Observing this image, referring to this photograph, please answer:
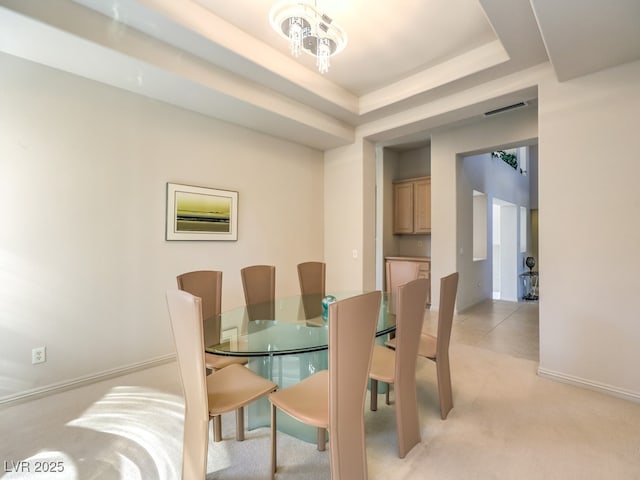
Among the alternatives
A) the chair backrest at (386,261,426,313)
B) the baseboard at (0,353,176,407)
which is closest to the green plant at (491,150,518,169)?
the chair backrest at (386,261,426,313)

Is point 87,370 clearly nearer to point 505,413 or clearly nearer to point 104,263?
point 104,263

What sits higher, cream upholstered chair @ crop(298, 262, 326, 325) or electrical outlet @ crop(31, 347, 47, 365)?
cream upholstered chair @ crop(298, 262, 326, 325)

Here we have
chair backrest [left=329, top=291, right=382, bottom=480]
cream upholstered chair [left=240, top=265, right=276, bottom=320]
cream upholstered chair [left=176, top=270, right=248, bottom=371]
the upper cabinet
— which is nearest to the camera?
chair backrest [left=329, top=291, right=382, bottom=480]

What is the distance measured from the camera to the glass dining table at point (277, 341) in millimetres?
1712

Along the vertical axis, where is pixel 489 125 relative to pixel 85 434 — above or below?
above

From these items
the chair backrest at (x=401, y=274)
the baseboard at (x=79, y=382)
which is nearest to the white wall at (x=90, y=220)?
the baseboard at (x=79, y=382)

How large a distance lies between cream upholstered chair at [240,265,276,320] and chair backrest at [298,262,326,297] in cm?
40

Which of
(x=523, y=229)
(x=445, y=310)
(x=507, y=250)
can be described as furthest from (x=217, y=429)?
(x=523, y=229)

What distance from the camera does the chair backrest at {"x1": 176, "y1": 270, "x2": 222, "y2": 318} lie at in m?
2.27

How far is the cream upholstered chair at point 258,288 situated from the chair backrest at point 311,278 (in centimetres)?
40

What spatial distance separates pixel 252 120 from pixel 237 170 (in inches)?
22.8

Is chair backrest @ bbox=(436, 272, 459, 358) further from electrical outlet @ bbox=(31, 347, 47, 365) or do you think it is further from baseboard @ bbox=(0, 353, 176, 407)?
electrical outlet @ bbox=(31, 347, 47, 365)

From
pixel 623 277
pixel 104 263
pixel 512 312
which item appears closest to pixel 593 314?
pixel 623 277

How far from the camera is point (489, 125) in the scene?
4.30 metres
